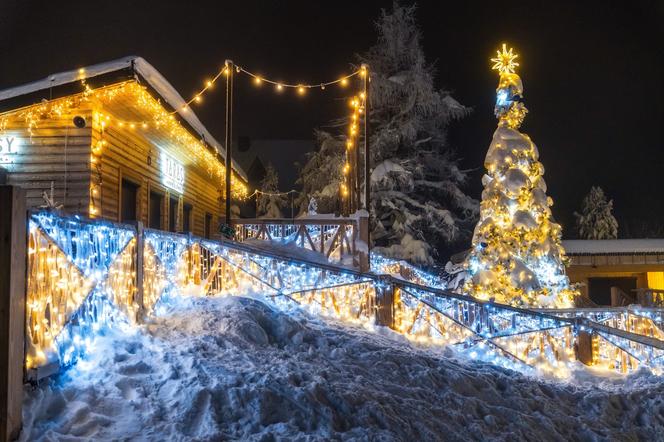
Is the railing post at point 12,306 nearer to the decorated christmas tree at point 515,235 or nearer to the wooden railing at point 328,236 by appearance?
the wooden railing at point 328,236

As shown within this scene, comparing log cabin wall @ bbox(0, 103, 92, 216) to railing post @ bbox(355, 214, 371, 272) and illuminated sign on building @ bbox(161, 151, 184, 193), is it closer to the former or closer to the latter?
illuminated sign on building @ bbox(161, 151, 184, 193)

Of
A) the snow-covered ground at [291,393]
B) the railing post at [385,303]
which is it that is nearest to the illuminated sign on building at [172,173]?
the railing post at [385,303]

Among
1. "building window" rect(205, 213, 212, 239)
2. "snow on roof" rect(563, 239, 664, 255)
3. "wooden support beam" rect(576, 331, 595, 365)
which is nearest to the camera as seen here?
"wooden support beam" rect(576, 331, 595, 365)

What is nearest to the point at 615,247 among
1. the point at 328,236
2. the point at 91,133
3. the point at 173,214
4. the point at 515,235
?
the point at 515,235

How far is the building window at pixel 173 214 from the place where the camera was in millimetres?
17375

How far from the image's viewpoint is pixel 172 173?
17.2m

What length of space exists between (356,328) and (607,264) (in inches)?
887

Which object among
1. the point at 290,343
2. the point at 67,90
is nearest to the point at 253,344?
the point at 290,343

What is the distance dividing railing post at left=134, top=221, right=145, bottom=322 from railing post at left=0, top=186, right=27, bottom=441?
2438mm

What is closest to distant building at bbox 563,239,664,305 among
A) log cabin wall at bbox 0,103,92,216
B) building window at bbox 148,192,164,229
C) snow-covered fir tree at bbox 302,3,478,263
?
snow-covered fir tree at bbox 302,3,478,263

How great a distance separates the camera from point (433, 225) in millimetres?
22594

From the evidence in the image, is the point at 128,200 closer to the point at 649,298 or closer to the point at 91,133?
the point at 91,133

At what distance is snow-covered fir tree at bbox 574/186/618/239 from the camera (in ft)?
130

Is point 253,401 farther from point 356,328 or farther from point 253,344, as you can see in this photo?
point 356,328
